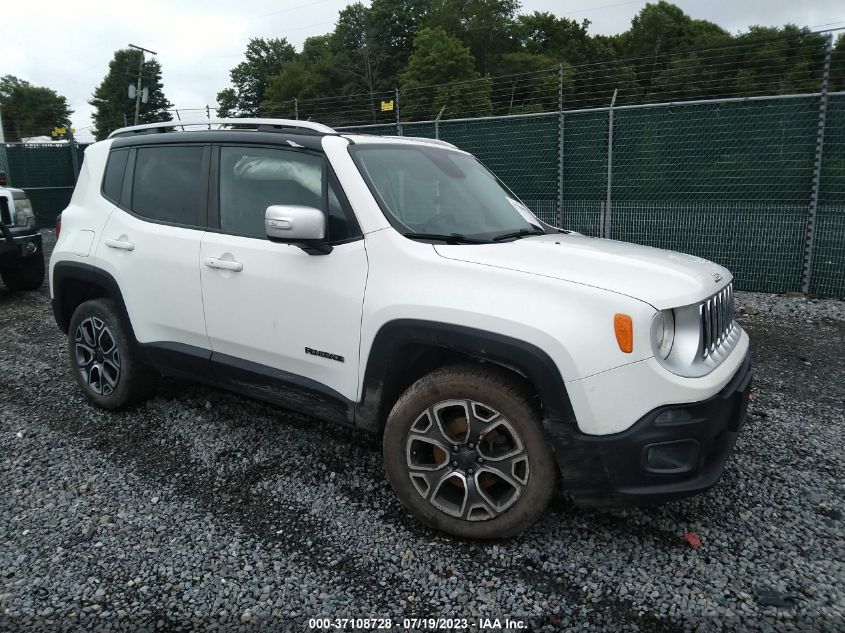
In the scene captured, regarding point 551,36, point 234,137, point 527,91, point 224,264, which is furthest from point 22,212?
point 551,36

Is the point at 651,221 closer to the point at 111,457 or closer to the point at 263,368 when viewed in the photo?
the point at 263,368

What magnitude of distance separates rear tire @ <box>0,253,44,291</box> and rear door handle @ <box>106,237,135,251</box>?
201 inches

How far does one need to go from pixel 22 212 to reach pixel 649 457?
804 centimetres

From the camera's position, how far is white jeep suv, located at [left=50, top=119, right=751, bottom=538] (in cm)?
249

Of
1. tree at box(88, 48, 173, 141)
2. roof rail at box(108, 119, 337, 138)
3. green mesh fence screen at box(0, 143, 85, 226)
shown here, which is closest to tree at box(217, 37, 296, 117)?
tree at box(88, 48, 173, 141)

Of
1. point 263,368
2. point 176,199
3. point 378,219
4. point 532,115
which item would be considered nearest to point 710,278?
point 378,219

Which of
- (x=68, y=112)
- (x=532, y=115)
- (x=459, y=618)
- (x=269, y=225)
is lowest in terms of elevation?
(x=459, y=618)

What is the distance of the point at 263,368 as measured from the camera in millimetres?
3439

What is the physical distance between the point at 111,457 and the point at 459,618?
95.2 inches

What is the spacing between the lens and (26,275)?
27.5 feet

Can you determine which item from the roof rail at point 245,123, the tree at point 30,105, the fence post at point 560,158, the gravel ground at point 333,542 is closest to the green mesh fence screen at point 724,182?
the fence post at point 560,158

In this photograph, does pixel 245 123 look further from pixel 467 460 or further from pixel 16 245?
pixel 16 245

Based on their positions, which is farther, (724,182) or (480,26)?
(480,26)

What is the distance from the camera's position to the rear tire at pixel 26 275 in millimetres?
8281
